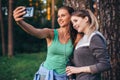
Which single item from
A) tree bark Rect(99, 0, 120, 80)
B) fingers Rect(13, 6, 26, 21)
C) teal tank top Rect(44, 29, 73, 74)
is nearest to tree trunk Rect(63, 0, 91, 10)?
tree bark Rect(99, 0, 120, 80)

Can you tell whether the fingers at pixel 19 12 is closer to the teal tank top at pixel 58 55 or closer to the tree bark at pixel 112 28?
the teal tank top at pixel 58 55

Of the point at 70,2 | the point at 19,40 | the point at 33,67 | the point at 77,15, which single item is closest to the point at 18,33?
the point at 19,40

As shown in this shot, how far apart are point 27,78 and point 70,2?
627 centimetres

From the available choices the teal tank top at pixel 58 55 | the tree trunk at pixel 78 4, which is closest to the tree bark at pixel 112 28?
the tree trunk at pixel 78 4

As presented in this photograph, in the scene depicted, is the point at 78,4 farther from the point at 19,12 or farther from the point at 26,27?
the point at 19,12

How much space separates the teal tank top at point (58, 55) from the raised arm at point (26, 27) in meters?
0.10

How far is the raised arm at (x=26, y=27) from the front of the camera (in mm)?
3596

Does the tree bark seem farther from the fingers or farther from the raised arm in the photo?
the fingers

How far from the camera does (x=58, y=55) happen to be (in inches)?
157

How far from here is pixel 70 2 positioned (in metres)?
5.29

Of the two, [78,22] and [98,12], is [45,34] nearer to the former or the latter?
[78,22]

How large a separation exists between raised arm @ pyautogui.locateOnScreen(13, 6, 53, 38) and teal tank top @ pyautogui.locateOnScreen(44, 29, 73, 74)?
3.8 inches

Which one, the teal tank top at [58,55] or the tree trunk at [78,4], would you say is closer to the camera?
the teal tank top at [58,55]

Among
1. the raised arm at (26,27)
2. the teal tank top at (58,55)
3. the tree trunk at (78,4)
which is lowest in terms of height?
the teal tank top at (58,55)
